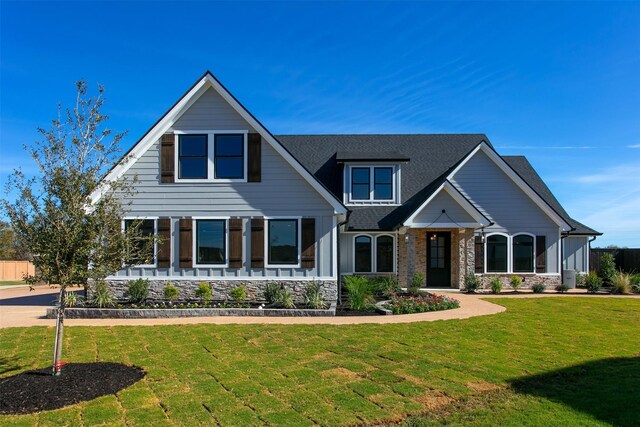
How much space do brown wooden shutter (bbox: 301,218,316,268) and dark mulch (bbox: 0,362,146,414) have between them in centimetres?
821

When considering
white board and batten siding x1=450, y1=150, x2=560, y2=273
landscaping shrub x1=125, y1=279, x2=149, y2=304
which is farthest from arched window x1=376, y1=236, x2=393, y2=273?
landscaping shrub x1=125, y1=279, x2=149, y2=304

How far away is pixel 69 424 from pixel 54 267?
255 centimetres

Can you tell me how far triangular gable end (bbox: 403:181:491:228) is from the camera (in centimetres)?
1839

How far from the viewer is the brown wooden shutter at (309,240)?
15.1 metres

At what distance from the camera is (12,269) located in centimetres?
3547

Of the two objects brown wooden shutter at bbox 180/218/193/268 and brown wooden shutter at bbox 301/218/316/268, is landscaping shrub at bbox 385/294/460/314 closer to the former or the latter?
brown wooden shutter at bbox 301/218/316/268

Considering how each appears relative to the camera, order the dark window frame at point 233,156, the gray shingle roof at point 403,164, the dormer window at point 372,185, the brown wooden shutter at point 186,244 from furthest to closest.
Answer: the dormer window at point 372,185, the gray shingle roof at point 403,164, the dark window frame at point 233,156, the brown wooden shutter at point 186,244

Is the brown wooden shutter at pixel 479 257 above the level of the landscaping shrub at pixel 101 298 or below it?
above

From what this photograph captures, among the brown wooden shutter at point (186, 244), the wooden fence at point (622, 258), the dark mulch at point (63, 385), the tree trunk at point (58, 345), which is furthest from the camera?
the wooden fence at point (622, 258)

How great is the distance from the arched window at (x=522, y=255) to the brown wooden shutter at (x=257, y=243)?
12.4 metres

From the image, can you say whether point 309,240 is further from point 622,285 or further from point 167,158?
point 622,285

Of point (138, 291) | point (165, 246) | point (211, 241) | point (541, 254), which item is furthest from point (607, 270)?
point (138, 291)

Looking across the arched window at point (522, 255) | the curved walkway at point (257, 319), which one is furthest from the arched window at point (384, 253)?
the curved walkway at point (257, 319)

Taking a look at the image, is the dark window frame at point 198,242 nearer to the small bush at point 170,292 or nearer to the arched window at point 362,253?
the small bush at point 170,292
